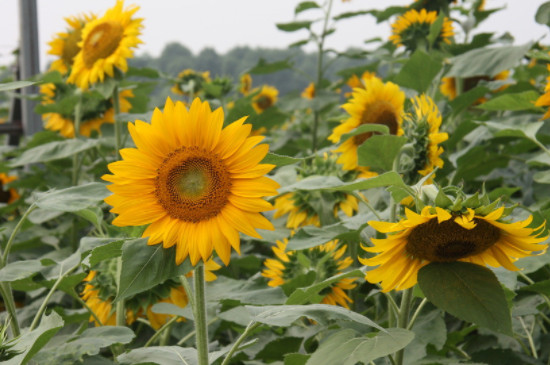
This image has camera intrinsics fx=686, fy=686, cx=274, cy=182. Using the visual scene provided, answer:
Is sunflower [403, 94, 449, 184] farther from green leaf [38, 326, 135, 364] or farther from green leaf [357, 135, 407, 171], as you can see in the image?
green leaf [38, 326, 135, 364]

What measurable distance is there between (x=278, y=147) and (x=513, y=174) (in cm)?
78

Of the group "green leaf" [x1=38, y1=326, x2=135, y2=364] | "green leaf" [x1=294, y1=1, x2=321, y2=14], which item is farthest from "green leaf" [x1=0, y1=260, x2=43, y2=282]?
"green leaf" [x1=294, y1=1, x2=321, y2=14]

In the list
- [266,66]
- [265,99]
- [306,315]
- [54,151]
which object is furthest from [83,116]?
[265,99]

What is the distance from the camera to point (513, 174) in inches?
67.9

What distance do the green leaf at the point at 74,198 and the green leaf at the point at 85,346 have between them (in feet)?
0.64

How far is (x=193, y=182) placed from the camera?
84 centimetres

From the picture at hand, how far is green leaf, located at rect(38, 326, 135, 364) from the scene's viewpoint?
93 cm

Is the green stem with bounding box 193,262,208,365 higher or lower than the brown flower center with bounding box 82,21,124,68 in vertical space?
lower

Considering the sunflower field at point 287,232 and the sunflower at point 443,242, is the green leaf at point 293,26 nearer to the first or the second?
the sunflower field at point 287,232

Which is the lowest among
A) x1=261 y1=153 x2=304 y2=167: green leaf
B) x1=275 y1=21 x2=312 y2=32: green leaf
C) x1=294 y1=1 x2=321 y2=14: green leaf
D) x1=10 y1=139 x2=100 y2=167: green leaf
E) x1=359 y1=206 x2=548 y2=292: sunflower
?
x1=10 y1=139 x2=100 y2=167: green leaf

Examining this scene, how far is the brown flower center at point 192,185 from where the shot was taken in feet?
2.75

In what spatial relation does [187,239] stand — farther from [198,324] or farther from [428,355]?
[428,355]

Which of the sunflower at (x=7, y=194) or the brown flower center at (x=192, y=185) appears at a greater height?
the brown flower center at (x=192, y=185)

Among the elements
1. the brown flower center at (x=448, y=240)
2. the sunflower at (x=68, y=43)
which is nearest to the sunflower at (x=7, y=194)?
the sunflower at (x=68, y=43)
